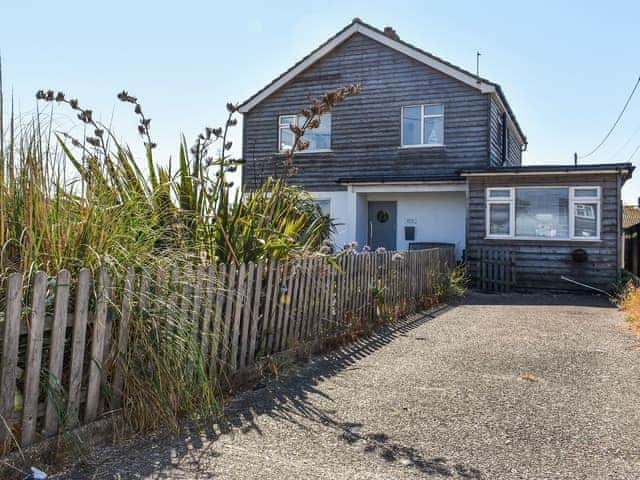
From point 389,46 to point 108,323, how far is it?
49.2 ft

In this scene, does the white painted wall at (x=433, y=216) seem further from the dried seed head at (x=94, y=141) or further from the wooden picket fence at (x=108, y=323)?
the dried seed head at (x=94, y=141)

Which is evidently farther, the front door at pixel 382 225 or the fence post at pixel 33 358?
the front door at pixel 382 225

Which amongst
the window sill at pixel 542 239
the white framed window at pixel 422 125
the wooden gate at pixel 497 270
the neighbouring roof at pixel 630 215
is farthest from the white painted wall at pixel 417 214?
the neighbouring roof at pixel 630 215

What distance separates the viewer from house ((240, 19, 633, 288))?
12.8m

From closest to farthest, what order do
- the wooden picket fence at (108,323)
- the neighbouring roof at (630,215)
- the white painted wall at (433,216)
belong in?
1. the wooden picket fence at (108,323)
2. the white painted wall at (433,216)
3. the neighbouring roof at (630,215)

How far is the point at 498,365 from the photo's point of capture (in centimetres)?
545

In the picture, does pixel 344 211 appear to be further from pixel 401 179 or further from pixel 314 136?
pixel 314 136

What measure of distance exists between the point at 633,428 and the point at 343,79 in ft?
48.7

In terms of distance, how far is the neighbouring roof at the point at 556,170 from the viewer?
12117 mm

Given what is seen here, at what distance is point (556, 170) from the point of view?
1256cm

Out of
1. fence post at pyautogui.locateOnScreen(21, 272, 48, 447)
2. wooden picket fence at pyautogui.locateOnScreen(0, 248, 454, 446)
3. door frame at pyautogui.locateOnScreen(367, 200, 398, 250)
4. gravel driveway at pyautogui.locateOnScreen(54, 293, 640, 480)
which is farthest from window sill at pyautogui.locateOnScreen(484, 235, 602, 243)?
fence post at pyautogui.locateOnScreen(21, 272, 48, 447)

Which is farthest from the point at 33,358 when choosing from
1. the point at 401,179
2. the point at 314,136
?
the point at 314,136

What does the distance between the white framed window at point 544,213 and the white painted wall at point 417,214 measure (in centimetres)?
196

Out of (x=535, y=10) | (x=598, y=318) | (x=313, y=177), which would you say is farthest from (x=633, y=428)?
(x=313, y=177)
